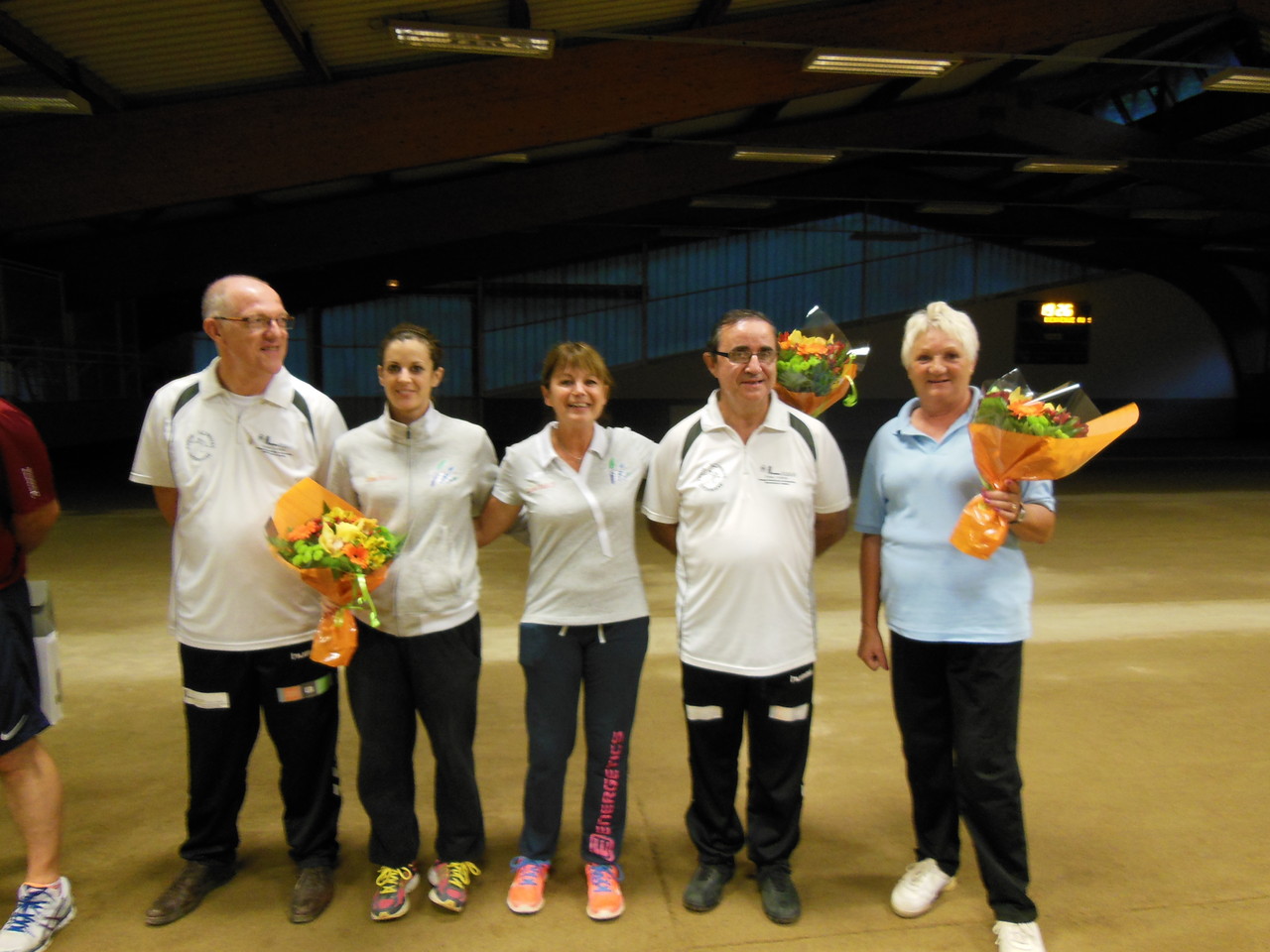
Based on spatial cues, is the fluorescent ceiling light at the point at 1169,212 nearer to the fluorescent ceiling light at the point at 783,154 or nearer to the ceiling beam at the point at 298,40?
the fluorescent ceiling light at the point at 783,154

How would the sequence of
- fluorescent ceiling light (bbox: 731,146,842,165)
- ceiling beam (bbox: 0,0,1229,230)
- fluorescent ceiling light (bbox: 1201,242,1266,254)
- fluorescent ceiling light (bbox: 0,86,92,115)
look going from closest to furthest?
fluorescent ceiling light (bbox: 0,86,92,115), ceiling beam (bbox: 0,0,1229,230), fluorescent ceiling light (bbox: 731,146,842,165), fluorescent ceiling light (bbox: 1201,242,1266,254)

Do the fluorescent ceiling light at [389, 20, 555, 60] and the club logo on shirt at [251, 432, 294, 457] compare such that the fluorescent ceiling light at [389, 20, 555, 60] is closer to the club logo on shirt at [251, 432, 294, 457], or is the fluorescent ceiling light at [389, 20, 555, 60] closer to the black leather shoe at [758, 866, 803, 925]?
the club logo on shirt at [251, 432, 294, 457]

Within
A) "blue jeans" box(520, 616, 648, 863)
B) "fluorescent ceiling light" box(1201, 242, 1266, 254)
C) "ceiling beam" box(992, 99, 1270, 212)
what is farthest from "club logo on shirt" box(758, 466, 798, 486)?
"fluorescent ceiling light" box(1201, 242, 1266, 254)

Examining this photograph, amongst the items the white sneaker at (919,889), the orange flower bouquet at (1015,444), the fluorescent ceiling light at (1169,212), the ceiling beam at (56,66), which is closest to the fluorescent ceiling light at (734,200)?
the fluorescent ceiling light at (1169,212)

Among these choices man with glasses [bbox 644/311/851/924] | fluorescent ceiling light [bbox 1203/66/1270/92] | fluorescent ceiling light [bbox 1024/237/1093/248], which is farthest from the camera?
fluorescent ceiling light [bbox 1024/237/1093/248]

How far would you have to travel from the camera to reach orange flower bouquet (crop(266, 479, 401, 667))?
2.18 meters

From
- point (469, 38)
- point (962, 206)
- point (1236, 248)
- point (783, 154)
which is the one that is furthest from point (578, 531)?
point (1236, 248)

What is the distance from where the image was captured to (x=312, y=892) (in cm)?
248

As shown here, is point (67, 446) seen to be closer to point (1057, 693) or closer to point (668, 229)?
point (668, 229)

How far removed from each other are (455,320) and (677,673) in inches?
556

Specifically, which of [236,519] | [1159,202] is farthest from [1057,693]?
[1159,202]

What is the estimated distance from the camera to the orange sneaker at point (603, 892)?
242 centimetres

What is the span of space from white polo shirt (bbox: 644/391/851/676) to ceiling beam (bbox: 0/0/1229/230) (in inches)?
260

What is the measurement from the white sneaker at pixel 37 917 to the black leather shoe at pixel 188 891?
21cm
